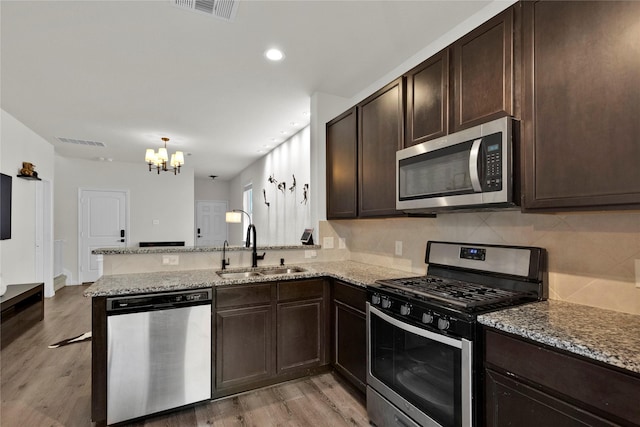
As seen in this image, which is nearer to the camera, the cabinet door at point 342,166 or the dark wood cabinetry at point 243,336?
the dark wood cabinetry at point 243,336

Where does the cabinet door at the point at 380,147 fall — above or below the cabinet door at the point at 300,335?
above

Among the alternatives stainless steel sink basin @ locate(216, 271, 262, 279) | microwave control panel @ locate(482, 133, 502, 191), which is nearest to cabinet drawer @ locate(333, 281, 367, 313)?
stainless steel sink basin @ locate(216, 271, 262, 279)

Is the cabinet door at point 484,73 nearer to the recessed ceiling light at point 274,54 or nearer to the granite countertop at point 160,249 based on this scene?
the recessed ceiling light at point 274,54

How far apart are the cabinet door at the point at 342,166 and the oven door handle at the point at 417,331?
1.12 m

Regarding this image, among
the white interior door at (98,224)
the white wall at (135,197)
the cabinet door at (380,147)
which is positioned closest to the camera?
the cabinet door at (380,147)

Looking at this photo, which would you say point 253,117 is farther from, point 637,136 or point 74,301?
point 74,301

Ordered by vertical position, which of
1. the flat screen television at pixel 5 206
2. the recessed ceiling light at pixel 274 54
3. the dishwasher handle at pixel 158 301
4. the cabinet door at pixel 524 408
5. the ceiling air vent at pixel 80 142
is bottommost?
the cabinet door at pixel 524 408

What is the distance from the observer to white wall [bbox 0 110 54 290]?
407 cm

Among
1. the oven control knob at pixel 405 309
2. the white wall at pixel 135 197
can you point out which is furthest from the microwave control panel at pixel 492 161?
the white wall at pixel 135 197

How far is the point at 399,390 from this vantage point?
186 cm

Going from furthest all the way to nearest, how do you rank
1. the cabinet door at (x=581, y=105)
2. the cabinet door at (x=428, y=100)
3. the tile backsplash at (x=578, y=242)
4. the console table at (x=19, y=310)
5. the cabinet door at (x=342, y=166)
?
1. the console table at (x=19, y=310)
2. the cabinet door at (x=342, y=166)
3. the cabinet door at (x=428, y=100)
4. the tile backsplash at (x=578, y=242)
5. the cabinet door at (x=581, y=105)

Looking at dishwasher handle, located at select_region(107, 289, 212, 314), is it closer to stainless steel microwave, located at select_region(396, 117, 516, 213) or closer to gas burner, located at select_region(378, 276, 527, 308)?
gas burner, located at select_region(378, 276, 527, 308)

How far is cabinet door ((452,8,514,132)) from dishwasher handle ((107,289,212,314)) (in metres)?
1.99

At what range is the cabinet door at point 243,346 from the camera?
231 cm
